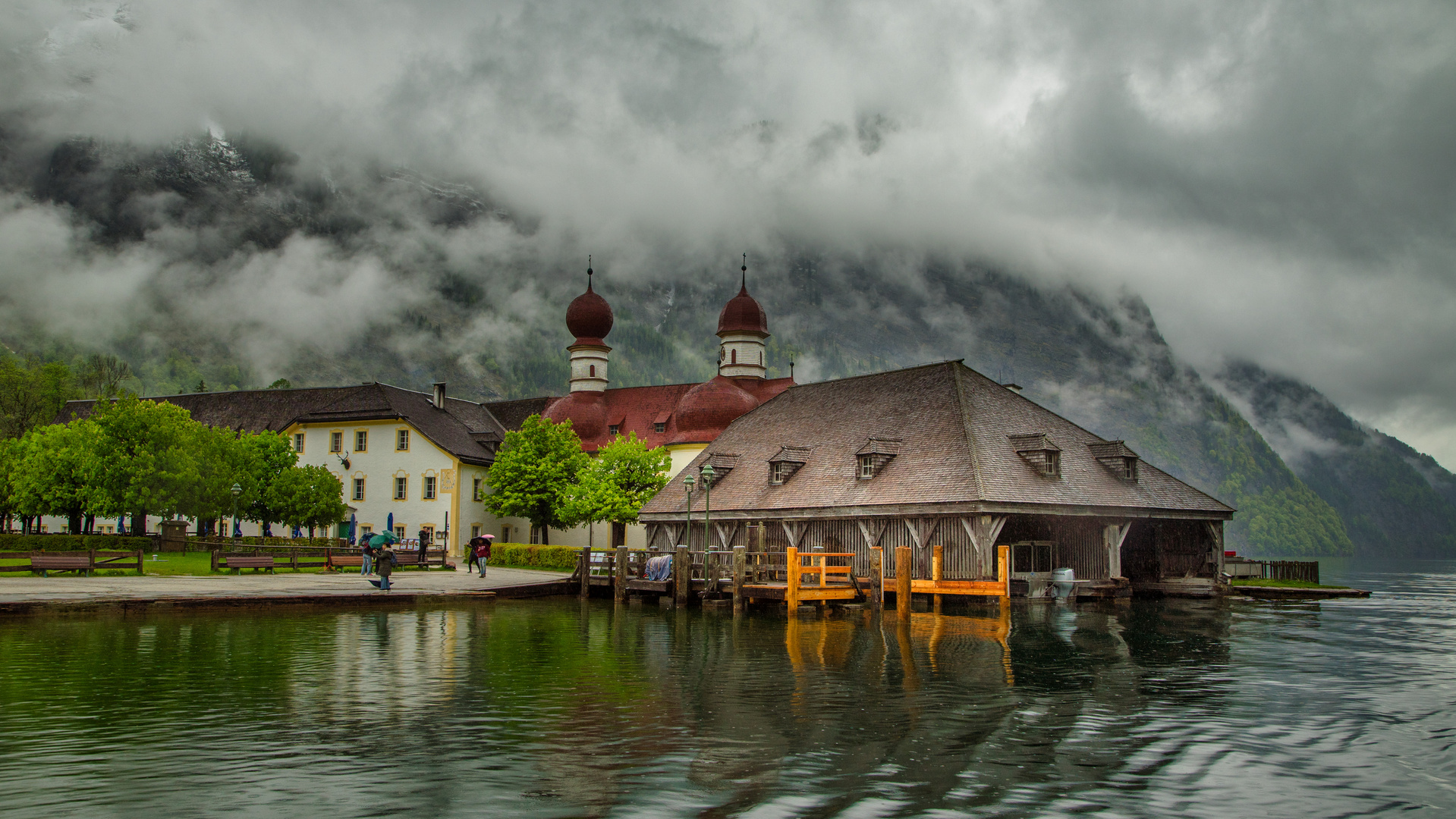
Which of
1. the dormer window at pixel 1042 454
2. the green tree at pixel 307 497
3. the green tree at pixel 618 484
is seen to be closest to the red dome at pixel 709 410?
the green tree at pixel 618 484

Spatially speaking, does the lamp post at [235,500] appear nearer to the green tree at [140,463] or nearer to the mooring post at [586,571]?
the green tree at [140,463]

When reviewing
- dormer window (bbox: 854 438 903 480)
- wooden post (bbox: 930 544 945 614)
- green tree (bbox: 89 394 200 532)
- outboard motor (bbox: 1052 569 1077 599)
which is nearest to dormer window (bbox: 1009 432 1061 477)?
outboard motor (bbox: 1052 569 1077 599)

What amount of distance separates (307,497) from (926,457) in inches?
1493

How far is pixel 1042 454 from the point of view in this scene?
38312 millimetres

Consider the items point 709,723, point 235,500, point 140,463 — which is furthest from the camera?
point 140,463

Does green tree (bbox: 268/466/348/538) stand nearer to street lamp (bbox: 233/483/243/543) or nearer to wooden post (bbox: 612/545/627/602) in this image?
street lamp (bbox: 233/483/243/543)

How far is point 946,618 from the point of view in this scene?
1268 inches

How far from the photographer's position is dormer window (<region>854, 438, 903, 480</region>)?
129 ft

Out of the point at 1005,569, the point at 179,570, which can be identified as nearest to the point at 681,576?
the point at 1005,569

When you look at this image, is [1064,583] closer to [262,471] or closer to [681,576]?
[681,576]

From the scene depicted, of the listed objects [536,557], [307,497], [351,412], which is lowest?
[536,557]

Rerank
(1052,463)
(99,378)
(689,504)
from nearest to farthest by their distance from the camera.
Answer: (1052,463)
(689,504)
(99,378)

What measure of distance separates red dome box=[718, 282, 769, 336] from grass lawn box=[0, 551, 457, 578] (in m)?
31.3

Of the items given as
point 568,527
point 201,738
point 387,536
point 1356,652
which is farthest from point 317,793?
point 568,527
